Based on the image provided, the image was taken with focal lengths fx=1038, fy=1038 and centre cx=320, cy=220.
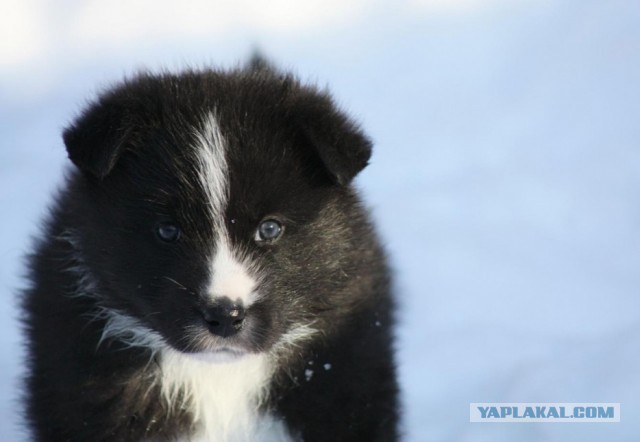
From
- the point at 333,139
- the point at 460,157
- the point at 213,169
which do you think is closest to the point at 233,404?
the point at 213,169

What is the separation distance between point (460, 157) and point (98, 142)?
3247mm

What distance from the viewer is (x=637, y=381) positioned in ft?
13.8

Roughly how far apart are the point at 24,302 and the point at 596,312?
2502 mm

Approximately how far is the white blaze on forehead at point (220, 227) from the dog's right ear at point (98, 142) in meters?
0.26

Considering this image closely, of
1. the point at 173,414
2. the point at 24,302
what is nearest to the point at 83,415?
the point at 173,414

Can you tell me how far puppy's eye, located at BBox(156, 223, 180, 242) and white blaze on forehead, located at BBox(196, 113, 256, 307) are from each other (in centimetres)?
13

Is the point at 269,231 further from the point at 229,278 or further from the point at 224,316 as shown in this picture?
the point at 224,316

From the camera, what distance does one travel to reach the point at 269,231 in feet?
11.2

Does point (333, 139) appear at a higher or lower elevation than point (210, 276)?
higher

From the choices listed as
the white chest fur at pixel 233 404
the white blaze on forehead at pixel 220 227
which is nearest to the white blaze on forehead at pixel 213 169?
the white blaze on forehead at pixel 220 227

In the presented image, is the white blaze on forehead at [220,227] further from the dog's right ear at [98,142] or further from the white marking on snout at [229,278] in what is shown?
the dog's right ear at [98,142]

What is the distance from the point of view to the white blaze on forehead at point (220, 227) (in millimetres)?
3230

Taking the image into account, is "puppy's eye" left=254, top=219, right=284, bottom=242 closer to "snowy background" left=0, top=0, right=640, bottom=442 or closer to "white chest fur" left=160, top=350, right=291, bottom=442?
"white chest fur" left=160, top=350, right=291, bottom=442

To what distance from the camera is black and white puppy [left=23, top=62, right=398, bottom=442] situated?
10.9 feet
